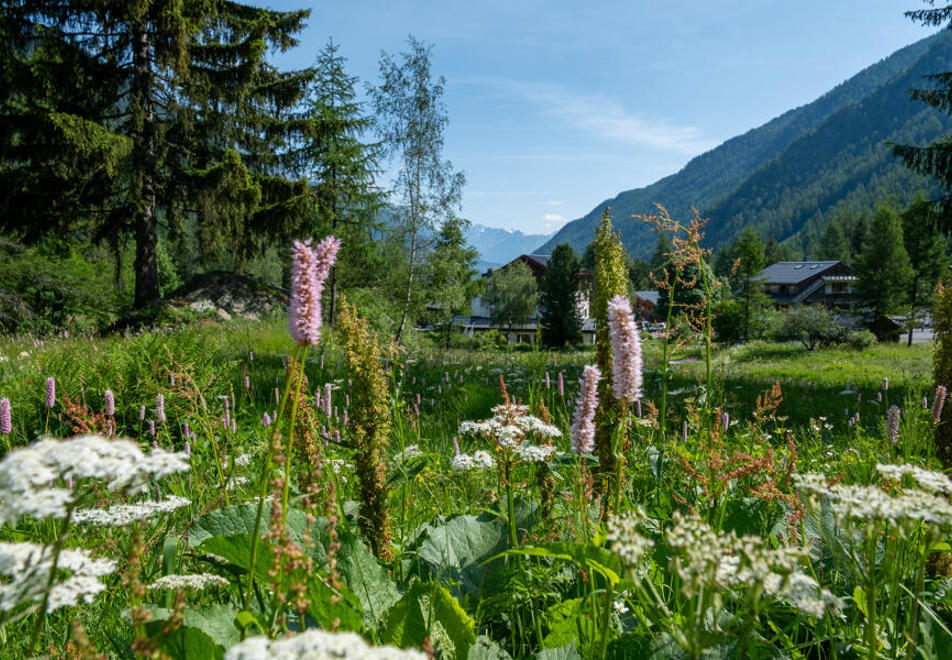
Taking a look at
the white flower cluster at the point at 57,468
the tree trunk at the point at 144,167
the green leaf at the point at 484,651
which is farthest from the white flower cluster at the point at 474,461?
the tree trunk at the point at 144,167

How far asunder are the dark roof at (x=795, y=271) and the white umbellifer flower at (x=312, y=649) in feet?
365

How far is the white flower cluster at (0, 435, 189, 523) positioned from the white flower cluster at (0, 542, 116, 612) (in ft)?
0.34

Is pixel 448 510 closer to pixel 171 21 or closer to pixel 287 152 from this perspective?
pixel 171 21

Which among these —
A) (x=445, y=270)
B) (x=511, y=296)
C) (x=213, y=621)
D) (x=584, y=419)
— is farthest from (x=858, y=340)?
(x=213, y=621)

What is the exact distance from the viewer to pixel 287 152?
91.1ft

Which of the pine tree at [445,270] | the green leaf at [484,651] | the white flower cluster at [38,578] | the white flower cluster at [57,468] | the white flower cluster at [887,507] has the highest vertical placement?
the pine tree at [445,270]

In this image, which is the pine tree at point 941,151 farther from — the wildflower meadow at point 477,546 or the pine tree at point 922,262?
the pine tree at point 922,262

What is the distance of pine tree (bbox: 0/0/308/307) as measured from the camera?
743 inches

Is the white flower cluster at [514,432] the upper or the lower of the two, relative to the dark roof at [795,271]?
lower

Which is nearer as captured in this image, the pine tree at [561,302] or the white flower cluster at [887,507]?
the white flower cluster at [887,507]

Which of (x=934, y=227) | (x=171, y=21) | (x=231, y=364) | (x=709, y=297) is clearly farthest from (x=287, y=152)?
(x=709, y=297)

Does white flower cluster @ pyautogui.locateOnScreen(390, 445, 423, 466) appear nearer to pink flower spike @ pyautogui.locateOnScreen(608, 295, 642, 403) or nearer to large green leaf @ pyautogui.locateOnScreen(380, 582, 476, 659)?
large green leaf @ pyautogui.locateOnScreen(380, 582, 476, 659)

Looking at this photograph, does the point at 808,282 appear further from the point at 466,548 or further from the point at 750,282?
the point at 466,548

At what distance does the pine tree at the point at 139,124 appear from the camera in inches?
743
